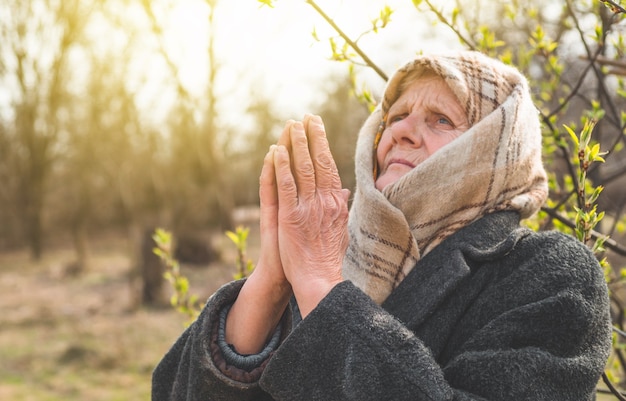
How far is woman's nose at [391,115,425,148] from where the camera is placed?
5.93 feet

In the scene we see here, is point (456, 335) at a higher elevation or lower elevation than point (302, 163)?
lower

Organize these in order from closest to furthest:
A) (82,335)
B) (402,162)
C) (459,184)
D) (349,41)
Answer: (459,184), (402,162), (349,41), (82,335)

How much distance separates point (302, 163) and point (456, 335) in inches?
24.2

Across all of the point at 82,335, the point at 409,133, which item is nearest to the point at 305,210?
the point at 409,133

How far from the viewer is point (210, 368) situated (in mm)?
1515

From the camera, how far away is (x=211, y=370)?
59.6 inches

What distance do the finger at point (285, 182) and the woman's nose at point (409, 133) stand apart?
0.47m

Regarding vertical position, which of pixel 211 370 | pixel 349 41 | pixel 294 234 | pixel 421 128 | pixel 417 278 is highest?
pixel 349 41

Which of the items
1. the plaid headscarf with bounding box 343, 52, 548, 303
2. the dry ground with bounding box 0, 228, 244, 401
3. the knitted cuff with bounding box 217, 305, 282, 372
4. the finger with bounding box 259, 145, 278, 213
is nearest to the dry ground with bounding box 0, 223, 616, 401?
the dry ground with bounding box 0, 228, 244, 401

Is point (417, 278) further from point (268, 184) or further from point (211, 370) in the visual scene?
point (211, 370)

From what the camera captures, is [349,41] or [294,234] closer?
[294,234]

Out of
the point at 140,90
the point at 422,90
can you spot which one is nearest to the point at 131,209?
the point at 140,90

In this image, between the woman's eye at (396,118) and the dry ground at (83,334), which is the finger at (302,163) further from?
the dry ground at (83,334)

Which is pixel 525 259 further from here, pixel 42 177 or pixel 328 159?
pixel 42 177
